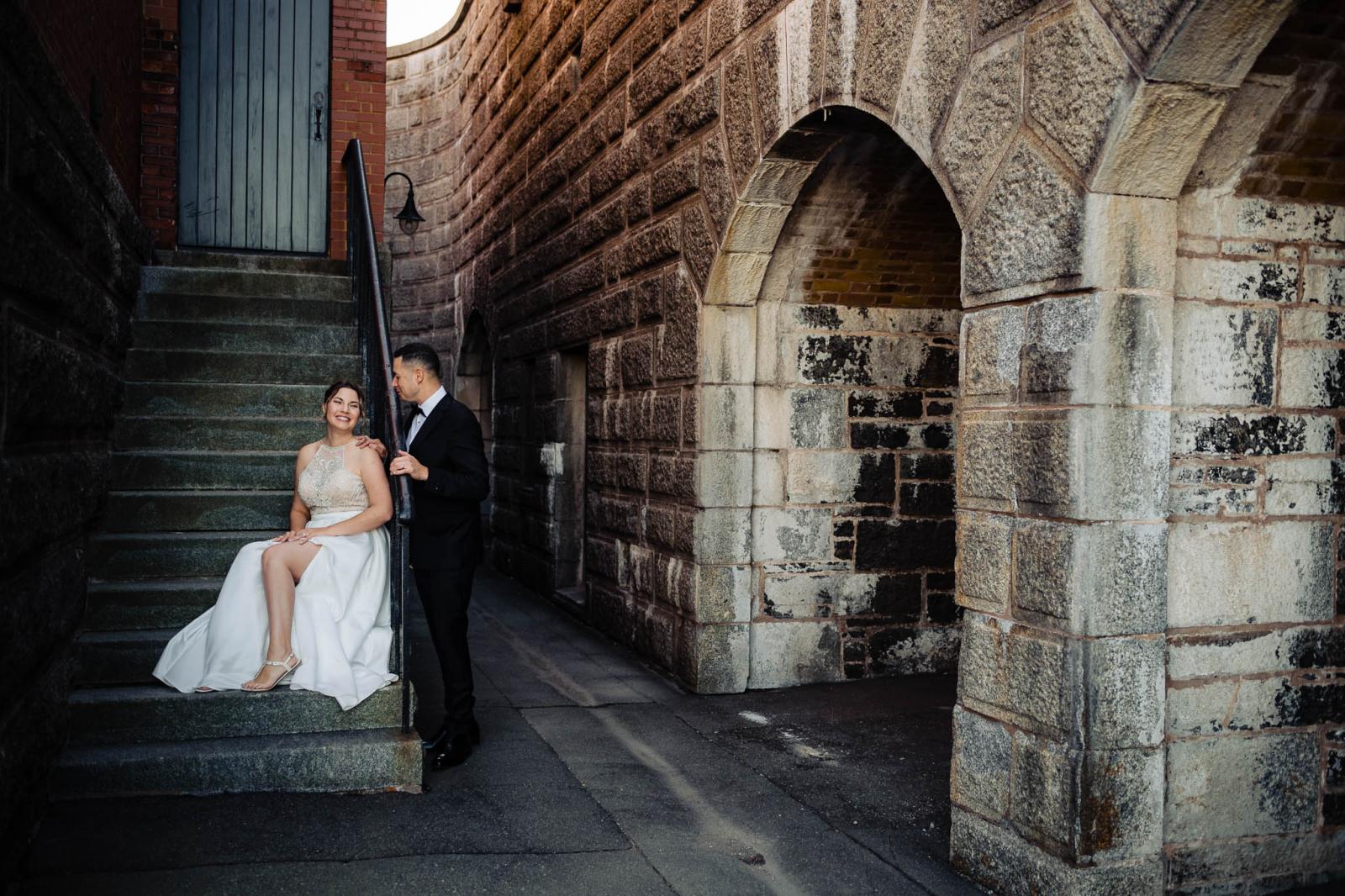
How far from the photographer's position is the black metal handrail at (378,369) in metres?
4.39

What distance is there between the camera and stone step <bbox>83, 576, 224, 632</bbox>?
185 inches

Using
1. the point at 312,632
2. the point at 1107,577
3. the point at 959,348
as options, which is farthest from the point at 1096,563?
the point at 312,632

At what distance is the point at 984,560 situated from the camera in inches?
140

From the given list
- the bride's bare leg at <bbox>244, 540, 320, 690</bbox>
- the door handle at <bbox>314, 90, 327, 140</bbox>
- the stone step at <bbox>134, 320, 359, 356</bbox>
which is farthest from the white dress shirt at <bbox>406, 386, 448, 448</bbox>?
the door handle at <bbox>314, 90, 327, 140</bbox>

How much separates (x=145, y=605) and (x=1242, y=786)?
423 centimetres

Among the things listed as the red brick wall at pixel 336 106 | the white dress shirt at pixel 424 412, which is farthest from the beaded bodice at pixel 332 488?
the red brick wall at pixel 336 106

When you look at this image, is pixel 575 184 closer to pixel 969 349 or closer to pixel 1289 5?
pixel 969 349

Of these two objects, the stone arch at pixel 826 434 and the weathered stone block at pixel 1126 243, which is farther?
the stone arch at pixel 826 434

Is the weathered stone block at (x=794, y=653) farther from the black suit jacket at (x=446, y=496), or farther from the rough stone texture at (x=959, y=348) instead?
the black suit jacket at (x=446, y=496)

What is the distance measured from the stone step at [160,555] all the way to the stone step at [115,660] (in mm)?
522

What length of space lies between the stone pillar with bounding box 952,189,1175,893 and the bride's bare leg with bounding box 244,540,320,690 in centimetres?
280

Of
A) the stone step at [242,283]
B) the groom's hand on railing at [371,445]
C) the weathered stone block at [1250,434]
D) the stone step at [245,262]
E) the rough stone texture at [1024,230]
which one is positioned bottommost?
the groom's hand on railing at [371,445]

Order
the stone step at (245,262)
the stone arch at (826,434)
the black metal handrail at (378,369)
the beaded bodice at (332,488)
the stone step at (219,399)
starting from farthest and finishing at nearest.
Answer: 1. the stone step at (245,262)
2. the stone arch at (826,434)
3. the stone step at (219,399)
4. the beaded bodice at (332,488)
5. the black metal handrail at (378,369)

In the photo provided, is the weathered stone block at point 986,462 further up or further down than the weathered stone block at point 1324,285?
further down
